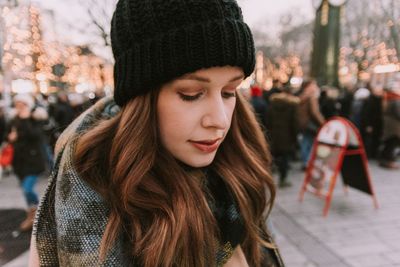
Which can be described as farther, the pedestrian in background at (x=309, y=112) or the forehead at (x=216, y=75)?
the pedestrian in background at (x=309, y=112)

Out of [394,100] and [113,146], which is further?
[394,100]

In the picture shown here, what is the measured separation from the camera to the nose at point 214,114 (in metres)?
1.11

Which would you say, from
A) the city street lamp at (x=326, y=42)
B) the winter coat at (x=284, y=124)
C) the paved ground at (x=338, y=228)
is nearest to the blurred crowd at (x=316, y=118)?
the winter coat at (x=284, y=124)

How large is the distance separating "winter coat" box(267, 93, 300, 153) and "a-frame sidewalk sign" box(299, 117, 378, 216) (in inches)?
52.0

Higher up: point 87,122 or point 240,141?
point 87,122

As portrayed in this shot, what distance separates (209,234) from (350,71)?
42603 millimetres

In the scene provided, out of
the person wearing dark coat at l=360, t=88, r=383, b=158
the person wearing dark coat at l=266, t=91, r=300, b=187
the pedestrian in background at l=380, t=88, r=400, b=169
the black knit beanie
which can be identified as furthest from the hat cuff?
the person wearing dark coat at l=360, t=88, r=383, b=158

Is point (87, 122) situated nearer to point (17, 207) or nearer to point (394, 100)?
point (17, 207)

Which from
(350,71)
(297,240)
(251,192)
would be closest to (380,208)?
(297,240)

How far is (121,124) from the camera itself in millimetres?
1176

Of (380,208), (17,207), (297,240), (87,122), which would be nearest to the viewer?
(87,122)

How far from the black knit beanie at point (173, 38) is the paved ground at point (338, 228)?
123 inches

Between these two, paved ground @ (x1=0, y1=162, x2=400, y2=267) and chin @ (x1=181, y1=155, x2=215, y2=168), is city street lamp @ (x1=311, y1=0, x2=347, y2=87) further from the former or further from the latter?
chin @ (x1=181, y1=155, x2=215, y2=168)

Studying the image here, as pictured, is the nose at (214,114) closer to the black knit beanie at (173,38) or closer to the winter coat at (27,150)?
the black knit beanie at (173,38)
